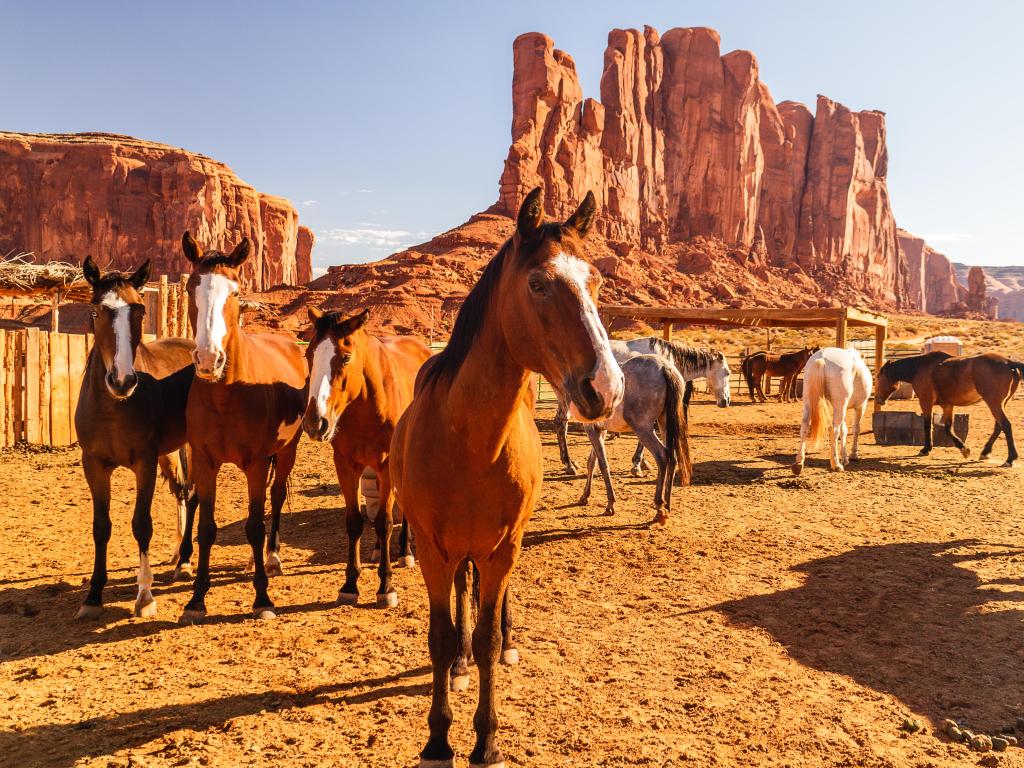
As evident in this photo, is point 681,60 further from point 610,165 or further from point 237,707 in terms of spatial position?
point 237,707

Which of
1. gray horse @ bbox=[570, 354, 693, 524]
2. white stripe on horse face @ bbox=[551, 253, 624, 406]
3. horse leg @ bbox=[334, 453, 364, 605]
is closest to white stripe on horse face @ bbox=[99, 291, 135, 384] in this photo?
horse leg @ bbox=[334, 453, 364, 605]

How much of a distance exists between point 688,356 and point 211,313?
8.93m

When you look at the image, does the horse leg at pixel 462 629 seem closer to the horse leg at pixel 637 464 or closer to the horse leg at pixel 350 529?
the horse leg at pixel 350 529

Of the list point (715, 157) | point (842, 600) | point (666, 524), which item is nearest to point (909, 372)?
point (666, 524)

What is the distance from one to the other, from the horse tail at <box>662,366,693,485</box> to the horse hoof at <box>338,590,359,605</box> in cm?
451

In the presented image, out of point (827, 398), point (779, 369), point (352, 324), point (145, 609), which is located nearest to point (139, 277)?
point (352, 324)

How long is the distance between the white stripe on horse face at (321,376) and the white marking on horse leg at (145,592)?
185 centimetres

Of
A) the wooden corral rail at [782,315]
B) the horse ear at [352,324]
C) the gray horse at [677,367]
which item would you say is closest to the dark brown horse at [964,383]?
the wooden corral rail at [782,315]

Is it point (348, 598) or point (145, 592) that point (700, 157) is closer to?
A: point (348, 598)

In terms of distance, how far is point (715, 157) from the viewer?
8738 centimetres

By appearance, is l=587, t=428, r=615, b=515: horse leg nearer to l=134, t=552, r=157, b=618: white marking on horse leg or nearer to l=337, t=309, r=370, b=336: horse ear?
l=337, t=309, r=370, b=336: horse ear

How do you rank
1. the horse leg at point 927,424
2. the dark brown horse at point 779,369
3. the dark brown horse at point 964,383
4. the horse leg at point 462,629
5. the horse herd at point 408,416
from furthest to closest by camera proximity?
the dark brown horse at point 779,369
the horse leg at point 927,424
the dark brown horse at point 964,383
the horse leg at point 462,629
the horse herd at point 408,416

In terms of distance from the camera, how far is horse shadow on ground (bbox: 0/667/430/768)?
9.70 ft

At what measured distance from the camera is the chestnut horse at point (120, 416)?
4.48 m
